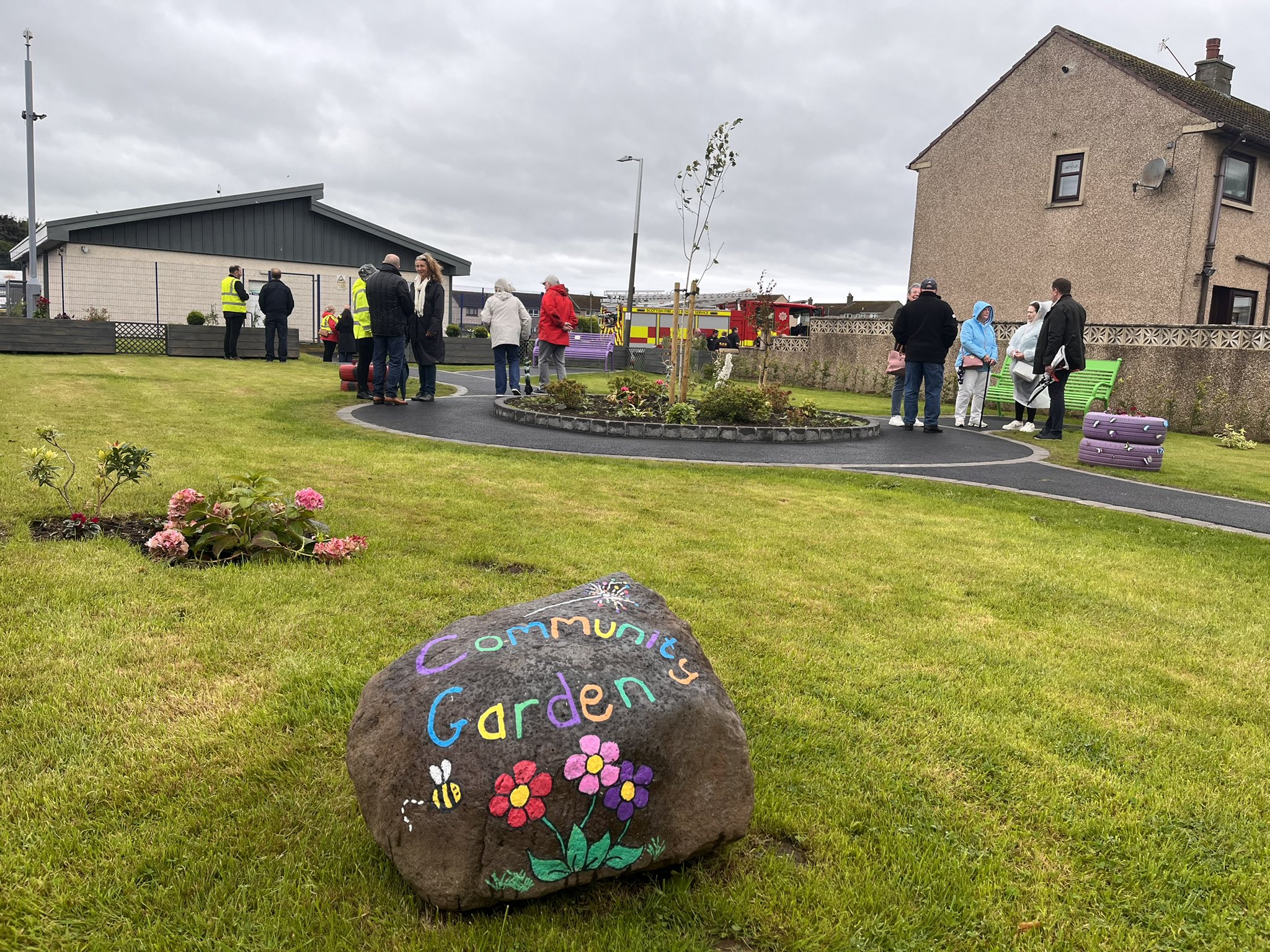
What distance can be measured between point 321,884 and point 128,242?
94.2ft

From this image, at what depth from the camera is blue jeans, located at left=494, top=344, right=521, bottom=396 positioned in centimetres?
1464

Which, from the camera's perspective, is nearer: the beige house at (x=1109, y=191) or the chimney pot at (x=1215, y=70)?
the beige house at (x=1109, y=191)

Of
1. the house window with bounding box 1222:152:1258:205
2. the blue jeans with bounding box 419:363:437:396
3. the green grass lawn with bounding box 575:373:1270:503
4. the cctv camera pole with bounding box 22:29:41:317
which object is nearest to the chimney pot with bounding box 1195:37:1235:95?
the house window with bounding box 1222:152:1258:205

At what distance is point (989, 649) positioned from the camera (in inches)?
153

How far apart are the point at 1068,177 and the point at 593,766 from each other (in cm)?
2592

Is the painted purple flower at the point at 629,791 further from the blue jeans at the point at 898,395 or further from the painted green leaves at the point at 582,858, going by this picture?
the blue jeans at the point at 898,395

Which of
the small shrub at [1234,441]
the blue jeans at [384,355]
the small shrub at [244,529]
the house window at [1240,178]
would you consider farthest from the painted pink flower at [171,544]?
the house window at [1240,178]

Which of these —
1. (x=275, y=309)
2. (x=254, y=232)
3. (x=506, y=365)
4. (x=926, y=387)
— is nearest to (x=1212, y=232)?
(x=926, y=387)

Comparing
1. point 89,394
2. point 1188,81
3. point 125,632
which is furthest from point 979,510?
point 1188,81

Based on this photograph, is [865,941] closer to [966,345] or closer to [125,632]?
[125,632]

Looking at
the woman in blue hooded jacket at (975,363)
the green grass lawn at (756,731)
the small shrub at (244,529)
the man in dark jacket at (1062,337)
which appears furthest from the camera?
the woman in blue hooded jacket at (975,363)

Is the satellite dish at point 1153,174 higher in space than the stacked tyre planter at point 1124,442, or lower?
higher

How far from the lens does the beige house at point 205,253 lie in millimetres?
25156

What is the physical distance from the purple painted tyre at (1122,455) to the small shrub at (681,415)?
15.4 ft
